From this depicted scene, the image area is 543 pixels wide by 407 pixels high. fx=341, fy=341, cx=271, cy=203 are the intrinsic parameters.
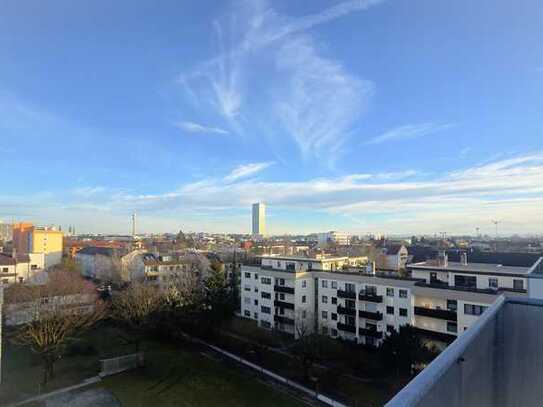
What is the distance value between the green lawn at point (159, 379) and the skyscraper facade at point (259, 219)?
16822cm

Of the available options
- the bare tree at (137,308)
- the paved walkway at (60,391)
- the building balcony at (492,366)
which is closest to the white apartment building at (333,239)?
the bare tree at (137,308)

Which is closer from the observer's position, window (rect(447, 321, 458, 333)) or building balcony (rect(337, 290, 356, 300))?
window (rect(447, 321, 458, 333))

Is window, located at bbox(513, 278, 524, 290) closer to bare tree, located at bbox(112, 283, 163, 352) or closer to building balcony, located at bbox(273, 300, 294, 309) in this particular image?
building balcony, located at bbox(273, 300, 294, 309)

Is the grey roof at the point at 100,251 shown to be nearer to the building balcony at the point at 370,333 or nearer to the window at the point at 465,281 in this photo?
the building balcony at the point at 370,333

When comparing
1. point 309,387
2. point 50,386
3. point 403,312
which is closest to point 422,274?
point 403,312

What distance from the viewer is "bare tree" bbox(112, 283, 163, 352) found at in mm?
19812

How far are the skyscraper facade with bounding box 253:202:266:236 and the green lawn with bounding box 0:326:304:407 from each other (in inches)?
6623

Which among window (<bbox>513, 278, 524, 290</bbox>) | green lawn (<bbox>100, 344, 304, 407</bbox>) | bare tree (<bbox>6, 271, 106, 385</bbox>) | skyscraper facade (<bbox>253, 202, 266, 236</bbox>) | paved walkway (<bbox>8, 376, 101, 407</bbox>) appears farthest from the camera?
skyscraper facade (<bbox>253, 202, 266, 236</bbox>)

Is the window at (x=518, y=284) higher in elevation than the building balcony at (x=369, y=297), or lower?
higher

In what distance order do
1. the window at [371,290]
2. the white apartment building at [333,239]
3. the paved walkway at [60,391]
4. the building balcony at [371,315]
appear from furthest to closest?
the white apartment building at [333,239]
the window at [371,290]
the building balcony at [371,315]
the paved walkway at [60,391]

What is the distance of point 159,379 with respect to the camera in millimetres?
15938

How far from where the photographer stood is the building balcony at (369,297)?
21.3 m

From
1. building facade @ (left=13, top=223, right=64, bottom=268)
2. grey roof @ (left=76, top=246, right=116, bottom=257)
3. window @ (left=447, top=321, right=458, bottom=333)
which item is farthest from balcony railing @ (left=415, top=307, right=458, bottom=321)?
building facade @ (left=13, top=223, right=64, bottom=268)

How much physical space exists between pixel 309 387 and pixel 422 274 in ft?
41.6
